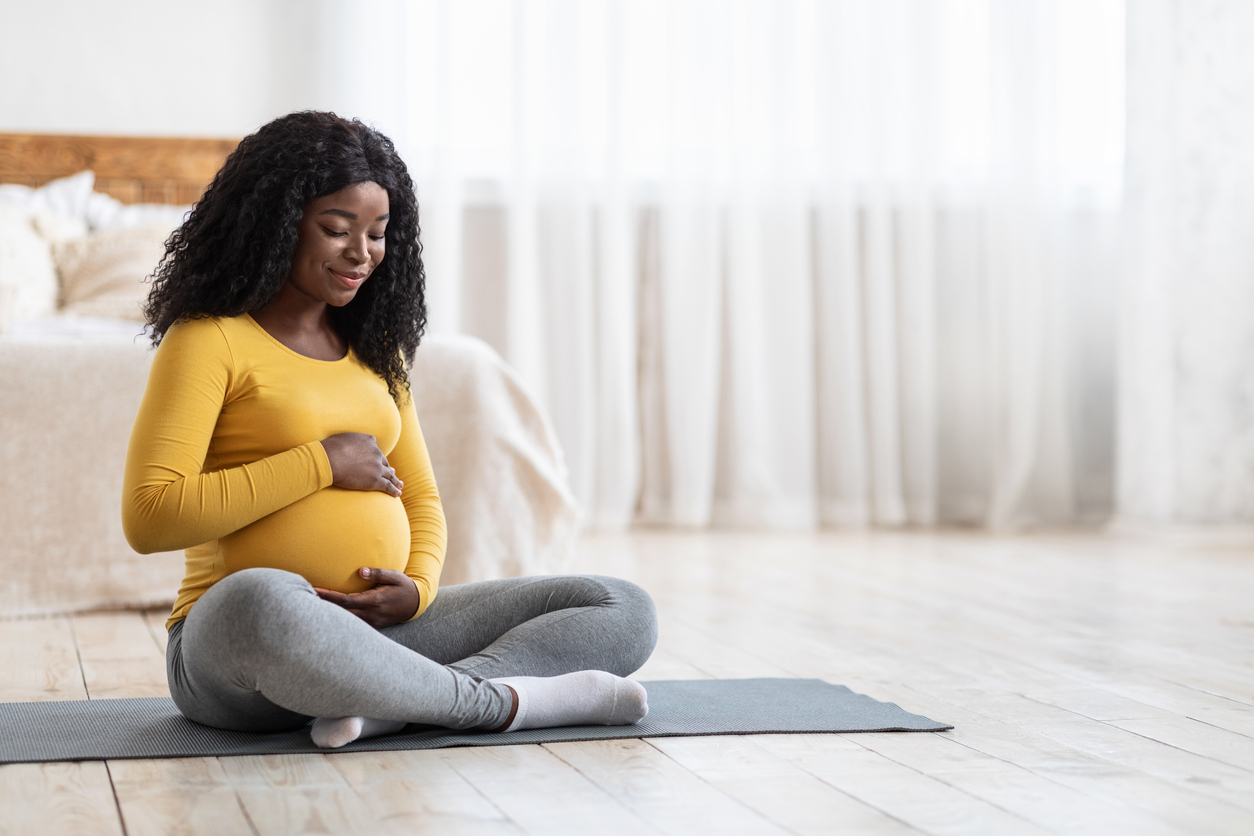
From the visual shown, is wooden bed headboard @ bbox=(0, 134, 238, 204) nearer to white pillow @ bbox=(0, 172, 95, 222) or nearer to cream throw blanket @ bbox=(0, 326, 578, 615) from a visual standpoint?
white pillow @ bbox=(0, 172, 95, 222)

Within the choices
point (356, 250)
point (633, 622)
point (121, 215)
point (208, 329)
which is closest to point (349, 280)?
point (356, 250)

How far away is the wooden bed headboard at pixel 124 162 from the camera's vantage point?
3799 mm

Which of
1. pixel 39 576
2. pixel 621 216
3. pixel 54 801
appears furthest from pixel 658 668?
pixel 621 216

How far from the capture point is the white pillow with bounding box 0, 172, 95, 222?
11.5 ft

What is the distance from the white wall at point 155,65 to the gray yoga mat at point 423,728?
2.77m

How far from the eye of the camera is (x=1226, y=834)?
3.62 feet

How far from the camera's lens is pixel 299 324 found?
4.74 feet

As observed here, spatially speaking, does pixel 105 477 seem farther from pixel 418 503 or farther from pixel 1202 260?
pixel 1202 260

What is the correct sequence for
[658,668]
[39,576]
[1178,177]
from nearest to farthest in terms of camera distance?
[658,668] → [39,576] → [1178,177]

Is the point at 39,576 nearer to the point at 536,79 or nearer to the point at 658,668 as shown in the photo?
the point at 658,668

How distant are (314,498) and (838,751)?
625 mm

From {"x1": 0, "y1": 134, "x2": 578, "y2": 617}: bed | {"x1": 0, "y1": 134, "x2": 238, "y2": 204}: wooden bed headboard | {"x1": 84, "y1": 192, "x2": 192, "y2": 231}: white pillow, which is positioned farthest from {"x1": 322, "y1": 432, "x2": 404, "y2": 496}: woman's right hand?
{"x1": 0, "y1": 134, "x2": 238, "y2": 204}: wooden bed headboard

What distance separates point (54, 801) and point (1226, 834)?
104 cm

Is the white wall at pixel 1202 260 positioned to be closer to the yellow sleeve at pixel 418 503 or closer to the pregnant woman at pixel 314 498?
the pregnant woman at pixel 314 498
